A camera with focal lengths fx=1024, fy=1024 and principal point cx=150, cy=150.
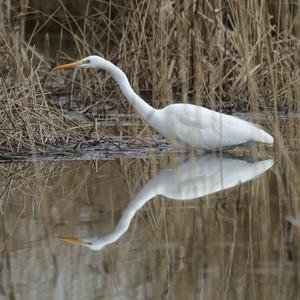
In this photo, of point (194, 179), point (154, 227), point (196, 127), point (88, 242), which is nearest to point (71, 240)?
point (88, 242)

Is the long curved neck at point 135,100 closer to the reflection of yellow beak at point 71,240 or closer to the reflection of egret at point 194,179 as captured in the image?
the reflection of egret at point 194,179

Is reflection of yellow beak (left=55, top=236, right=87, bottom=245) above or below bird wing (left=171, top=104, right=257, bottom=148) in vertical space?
below

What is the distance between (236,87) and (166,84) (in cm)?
67

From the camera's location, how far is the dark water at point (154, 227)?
139 inches

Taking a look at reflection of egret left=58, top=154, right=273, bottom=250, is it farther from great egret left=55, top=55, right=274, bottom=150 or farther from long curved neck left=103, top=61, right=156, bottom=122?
long curved neck left=103, top=61, right=156, bottom=122

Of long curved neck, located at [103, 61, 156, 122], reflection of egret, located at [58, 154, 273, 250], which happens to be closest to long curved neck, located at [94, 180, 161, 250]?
reflection of egret, located at [58, 154, 273, 250]

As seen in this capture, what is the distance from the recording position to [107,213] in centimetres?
493

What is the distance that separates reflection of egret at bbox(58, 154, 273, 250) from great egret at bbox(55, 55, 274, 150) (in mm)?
113


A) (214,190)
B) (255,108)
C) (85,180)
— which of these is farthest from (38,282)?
(255,108)

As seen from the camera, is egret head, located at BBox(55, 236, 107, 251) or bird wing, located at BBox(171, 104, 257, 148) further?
bird wing, located at BBox(171, 104, 257, 148)

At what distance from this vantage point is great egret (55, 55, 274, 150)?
661 centimetres

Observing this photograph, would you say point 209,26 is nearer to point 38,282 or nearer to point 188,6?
point 188,6

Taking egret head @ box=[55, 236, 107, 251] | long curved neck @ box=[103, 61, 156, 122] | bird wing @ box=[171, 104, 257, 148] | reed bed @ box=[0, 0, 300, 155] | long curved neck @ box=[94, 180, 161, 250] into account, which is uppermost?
reed bed @ box=[0, 0, 300, 155]

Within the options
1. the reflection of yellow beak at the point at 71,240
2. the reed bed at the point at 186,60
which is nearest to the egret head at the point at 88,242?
the reflection of yellow beak at the point at 71,240
